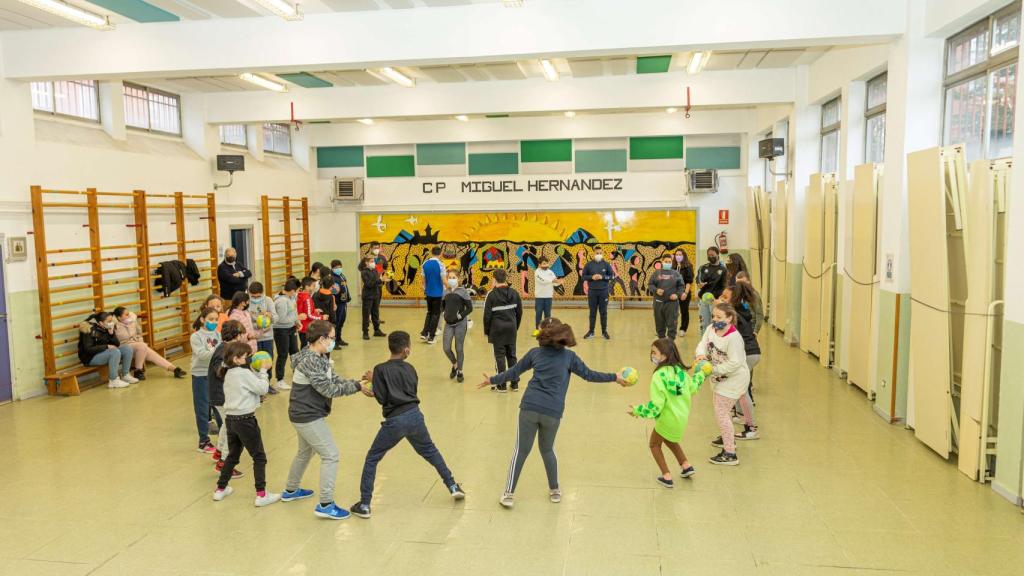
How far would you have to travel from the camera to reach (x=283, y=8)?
7156mm

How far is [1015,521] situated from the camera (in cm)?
507

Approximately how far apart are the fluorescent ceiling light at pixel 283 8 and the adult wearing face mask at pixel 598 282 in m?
6.11

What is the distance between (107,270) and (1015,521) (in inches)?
425

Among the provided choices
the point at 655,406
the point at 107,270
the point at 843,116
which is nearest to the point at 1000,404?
the point at 655,406

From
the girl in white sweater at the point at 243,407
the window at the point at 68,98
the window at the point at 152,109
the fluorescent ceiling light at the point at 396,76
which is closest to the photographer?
the girl in white sweater at the point at 243,407

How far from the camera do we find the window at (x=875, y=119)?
29.8ft

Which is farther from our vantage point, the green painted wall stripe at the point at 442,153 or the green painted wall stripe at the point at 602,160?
the green painted wall stripe at the point at 442,153

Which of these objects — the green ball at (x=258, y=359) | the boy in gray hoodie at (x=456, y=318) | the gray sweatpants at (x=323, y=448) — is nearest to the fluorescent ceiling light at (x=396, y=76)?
the boy in gray hoodie at (x=456, y=318)

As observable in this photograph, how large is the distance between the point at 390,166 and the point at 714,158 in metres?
7.50

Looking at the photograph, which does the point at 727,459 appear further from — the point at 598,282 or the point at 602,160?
the point at 602,160

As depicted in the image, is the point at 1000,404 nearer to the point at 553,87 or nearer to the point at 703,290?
the point at 703,290

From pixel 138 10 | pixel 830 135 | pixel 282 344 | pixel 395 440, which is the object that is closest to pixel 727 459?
pixel 395 440

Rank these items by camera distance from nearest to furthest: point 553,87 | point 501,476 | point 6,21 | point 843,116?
point 501,476, point 6,21, point 843,116, point 553,87

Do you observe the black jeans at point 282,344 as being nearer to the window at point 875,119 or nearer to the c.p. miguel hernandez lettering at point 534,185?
the window at point 875,119
